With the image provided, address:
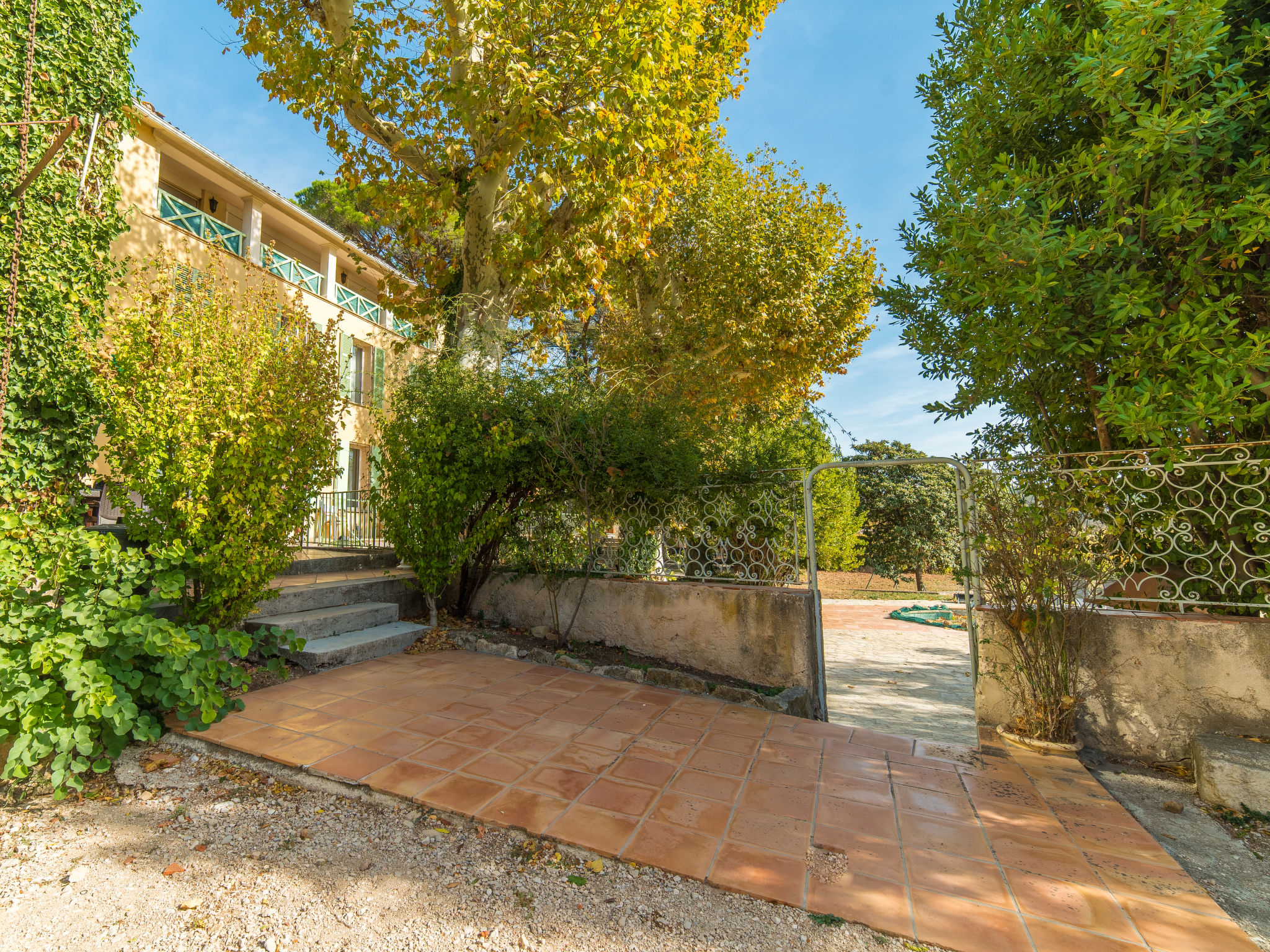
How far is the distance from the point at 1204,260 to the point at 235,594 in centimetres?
656

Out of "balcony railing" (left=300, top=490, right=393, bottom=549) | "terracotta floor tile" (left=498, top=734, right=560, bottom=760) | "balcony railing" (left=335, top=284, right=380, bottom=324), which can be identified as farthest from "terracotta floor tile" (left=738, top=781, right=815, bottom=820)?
"balcony railing" (left=335, top=284, right=380, bottom=324)

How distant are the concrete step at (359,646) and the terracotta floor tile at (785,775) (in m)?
3.38

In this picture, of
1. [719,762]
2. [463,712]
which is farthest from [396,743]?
[719,762]

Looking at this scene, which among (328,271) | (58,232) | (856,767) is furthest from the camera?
(328,271)

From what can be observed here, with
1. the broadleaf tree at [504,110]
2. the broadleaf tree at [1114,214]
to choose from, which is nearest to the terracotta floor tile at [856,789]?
the broadleaf tree at [1114,214]

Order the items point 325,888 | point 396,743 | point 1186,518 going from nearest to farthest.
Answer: point 325,888
point 396,743
point 1186,518

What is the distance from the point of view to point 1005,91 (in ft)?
13.4

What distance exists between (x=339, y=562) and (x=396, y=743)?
5070mm

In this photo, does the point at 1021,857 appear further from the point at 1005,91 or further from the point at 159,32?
the point at 159,32

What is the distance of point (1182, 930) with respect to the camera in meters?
2.13

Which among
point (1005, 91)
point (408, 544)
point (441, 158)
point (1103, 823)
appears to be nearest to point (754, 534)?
point (1103, 823)

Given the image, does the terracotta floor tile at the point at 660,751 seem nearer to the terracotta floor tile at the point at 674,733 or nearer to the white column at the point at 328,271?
the terracotta floor tile at the point at 674,733

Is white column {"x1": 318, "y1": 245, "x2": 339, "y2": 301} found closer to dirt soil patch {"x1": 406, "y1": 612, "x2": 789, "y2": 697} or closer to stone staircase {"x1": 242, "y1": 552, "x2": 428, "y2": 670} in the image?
stone staircase {"x1": 242, "y1": 552, "x2": 428, "y2": 670}

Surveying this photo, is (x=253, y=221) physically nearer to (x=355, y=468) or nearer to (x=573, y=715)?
(x=355, y=468)
